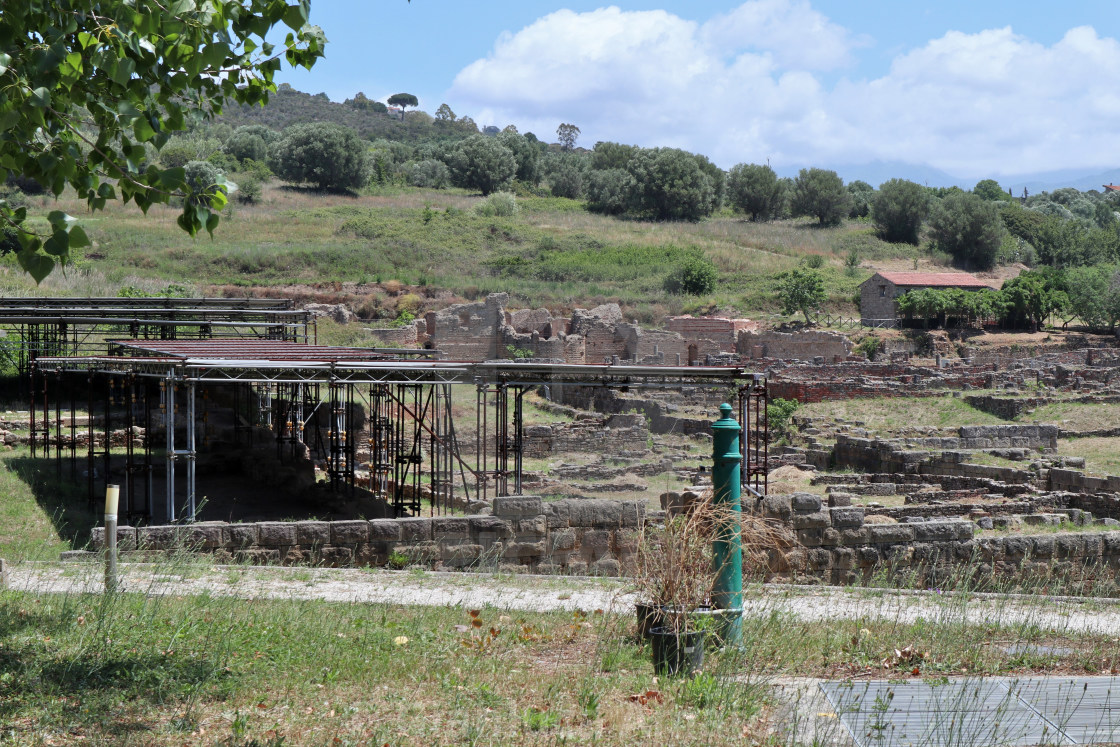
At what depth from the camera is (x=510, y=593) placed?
9.05m

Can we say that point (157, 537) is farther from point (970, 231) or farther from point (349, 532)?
point (970, 231)

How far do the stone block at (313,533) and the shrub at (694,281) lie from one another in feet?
165

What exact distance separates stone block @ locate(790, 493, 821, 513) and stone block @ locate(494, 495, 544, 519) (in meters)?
2.75

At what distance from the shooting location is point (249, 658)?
6.28m

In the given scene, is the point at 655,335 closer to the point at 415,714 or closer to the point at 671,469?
the point at 671,469

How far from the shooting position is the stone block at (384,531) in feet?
36.8

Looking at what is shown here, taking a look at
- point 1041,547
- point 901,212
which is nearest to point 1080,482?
point 1041,547

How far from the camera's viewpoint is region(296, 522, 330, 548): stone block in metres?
11.1

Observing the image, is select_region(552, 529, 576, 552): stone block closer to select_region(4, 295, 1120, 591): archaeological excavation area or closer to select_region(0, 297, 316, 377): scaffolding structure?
select_region(4, 295, 1120, 591): archaeological excavation area

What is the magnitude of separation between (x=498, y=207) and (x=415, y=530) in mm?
69456

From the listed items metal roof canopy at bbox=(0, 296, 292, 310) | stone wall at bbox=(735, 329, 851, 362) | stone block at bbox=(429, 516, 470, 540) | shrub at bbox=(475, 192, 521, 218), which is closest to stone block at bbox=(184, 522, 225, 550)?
stone block at bbox=(429, 516, 470, 540)

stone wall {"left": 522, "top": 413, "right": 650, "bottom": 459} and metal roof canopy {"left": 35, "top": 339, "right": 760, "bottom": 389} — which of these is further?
stone wall {"left": 522, "top": 413, "right": 650, "bottom": 459}

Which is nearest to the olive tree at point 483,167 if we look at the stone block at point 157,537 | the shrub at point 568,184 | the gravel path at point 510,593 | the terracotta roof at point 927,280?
the shrub at point 568,184

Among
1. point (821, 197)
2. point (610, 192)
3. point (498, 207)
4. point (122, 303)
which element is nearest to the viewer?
point (122, 303)
